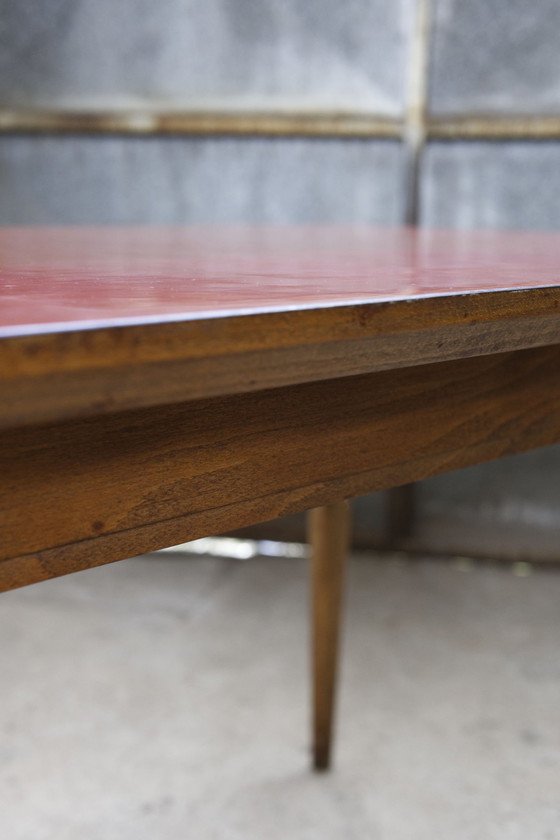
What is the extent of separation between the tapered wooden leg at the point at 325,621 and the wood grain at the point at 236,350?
443 millimetres

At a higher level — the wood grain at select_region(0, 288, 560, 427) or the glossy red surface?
the glossy red surface

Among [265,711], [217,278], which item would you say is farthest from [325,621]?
[217,278]

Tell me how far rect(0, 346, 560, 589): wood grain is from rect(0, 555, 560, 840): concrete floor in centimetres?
44

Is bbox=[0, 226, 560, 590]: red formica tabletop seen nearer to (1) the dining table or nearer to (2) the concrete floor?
(1) the dining table

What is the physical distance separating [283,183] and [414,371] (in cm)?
95

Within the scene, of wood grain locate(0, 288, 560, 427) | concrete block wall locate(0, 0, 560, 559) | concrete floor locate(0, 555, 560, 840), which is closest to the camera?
wood grain locate(0, 288, 560, 427)

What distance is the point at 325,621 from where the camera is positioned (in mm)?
680

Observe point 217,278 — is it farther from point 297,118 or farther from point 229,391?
point 297,118

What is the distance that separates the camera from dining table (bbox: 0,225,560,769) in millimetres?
167

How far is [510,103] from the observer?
3.64 feet

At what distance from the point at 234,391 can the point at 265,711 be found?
25.8 inches

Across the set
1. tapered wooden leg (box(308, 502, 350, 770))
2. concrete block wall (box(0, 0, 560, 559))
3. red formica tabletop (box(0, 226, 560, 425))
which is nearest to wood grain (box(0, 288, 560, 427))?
red formica tabletop (box(0, 226, 560, 425))

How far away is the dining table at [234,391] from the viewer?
0.55ft

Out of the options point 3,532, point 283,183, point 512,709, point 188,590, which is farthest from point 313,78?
point 3,532
